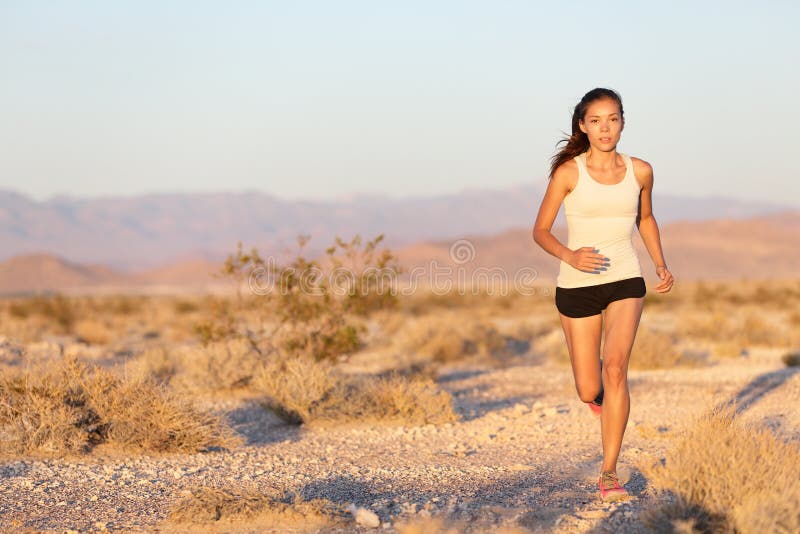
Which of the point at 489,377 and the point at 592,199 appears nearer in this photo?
the point at 592,199

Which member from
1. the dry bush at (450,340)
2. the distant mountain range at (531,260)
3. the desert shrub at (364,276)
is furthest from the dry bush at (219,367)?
the distant mountain range at (531,260)

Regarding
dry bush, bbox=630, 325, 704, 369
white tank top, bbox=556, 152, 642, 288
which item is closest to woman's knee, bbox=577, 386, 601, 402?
white tank top, bbox=556, 152, 642, 288

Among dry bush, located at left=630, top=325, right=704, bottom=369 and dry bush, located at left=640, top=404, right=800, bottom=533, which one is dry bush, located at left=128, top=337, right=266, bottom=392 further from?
dry bush, located at left=640, top=404, right=800, bottom=533

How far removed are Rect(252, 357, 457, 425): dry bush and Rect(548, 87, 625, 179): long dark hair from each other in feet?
12.4

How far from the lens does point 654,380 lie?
12.2 m

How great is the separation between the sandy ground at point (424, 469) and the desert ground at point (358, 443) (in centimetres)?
2

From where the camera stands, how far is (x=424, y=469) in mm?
6641

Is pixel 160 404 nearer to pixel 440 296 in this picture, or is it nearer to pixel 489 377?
pixel 489 377

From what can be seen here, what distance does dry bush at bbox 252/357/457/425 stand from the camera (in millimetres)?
8859

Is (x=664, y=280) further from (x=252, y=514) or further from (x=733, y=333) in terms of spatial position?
(x=733, y=333)

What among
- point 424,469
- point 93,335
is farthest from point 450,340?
point 424,469

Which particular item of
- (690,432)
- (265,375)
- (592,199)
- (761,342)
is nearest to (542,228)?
(592,199)

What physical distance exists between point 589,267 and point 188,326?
19.8 metres

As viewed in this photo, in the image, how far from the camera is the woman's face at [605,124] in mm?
5449
